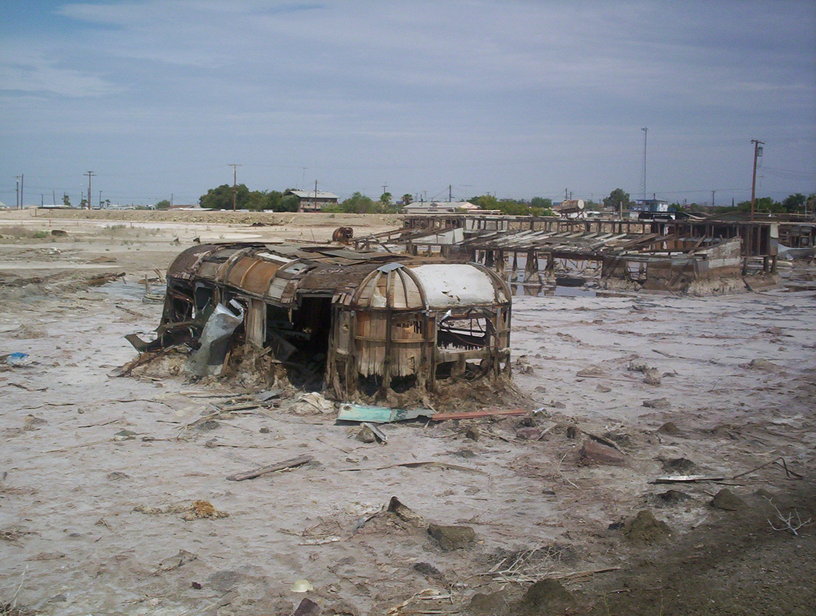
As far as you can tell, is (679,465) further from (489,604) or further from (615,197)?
(615,197)

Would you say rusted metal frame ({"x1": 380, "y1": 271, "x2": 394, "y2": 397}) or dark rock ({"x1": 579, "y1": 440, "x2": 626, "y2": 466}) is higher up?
rusted metal frame ({"x1": 380, "y1": 271, "x2": 394, "y2": 397})

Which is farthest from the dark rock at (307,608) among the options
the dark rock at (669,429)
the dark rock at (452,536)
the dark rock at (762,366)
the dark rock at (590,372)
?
the dark rock at (762,366)

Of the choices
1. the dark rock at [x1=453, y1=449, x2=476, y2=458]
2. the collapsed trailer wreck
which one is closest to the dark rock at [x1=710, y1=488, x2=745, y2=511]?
the dark rock at [x1=453, y1=449, x2=476, y2=458]

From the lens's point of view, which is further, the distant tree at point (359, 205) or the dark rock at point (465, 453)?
the distant tree at point (359, 205)

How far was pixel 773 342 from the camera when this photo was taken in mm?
21328

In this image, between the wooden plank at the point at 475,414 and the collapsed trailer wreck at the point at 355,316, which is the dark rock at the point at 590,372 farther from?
the wooden plank at the point at 475,414

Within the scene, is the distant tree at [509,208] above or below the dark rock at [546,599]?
above

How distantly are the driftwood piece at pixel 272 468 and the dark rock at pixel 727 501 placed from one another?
17.3 ft

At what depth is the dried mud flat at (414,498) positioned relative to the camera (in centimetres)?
726

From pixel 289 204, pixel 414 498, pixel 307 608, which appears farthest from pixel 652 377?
pixel 289 204

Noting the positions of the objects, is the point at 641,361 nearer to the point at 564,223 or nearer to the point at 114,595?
the point at 114,595

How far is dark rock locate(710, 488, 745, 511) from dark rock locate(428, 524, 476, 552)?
316 cm

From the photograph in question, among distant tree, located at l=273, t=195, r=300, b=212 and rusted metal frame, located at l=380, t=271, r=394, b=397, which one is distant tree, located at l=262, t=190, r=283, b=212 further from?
rusted metal frame, located at l=380, t=271, r=394, b=397

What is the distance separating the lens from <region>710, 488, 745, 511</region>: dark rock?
30.6 feet
